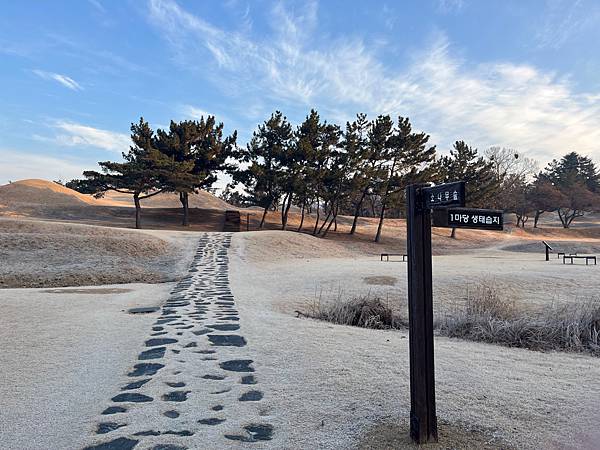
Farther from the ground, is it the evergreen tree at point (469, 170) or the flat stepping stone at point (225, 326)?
the evergreen tree at point (469, 170)

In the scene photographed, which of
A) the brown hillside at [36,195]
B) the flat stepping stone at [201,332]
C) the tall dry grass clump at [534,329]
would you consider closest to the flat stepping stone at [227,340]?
the flat stepping stone at [201,332]

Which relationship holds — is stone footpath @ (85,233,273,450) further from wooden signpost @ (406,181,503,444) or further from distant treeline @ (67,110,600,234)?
distant treeline @ (67,110,600,234)

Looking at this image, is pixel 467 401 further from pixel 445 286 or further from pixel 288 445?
pixel 445 286

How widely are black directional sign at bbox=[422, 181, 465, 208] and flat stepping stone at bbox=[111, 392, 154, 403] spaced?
9.14 feet

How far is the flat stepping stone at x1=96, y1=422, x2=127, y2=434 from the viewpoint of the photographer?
316 centimetres

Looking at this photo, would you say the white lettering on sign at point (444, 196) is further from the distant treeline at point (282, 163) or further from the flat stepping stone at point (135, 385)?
the distant treeline at point (282, 163)

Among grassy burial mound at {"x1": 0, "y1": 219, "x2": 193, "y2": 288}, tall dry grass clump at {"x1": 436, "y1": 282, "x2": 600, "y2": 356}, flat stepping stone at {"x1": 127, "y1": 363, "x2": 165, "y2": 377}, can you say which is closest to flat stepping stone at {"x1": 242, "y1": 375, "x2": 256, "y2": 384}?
flat stepping stone at {"x1": 127, "y1": 363, "x2": 165, "y2": 377}

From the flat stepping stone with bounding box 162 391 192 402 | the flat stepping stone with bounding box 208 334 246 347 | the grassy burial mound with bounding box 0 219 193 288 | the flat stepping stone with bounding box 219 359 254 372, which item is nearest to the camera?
the flat stepping stone with bounding box 162 391 192 402

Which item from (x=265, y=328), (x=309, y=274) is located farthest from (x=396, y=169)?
(x=265, y=328)

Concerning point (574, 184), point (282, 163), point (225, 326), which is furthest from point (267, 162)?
point (574, 184)

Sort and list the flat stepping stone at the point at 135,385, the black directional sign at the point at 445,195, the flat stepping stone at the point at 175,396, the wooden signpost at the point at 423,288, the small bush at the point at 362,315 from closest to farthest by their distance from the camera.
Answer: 1. the black directional sign at the point at 445,195
2. the wooden signpost at the point at 423,288
3. the flat stepping stone at the point at 175,396
4. the flat stepping stone at the point at 135,385
5. the small bush at the point at 362,315

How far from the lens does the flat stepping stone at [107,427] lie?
3156 mm

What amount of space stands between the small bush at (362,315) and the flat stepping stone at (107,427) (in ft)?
15.6

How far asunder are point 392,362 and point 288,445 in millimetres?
2080
